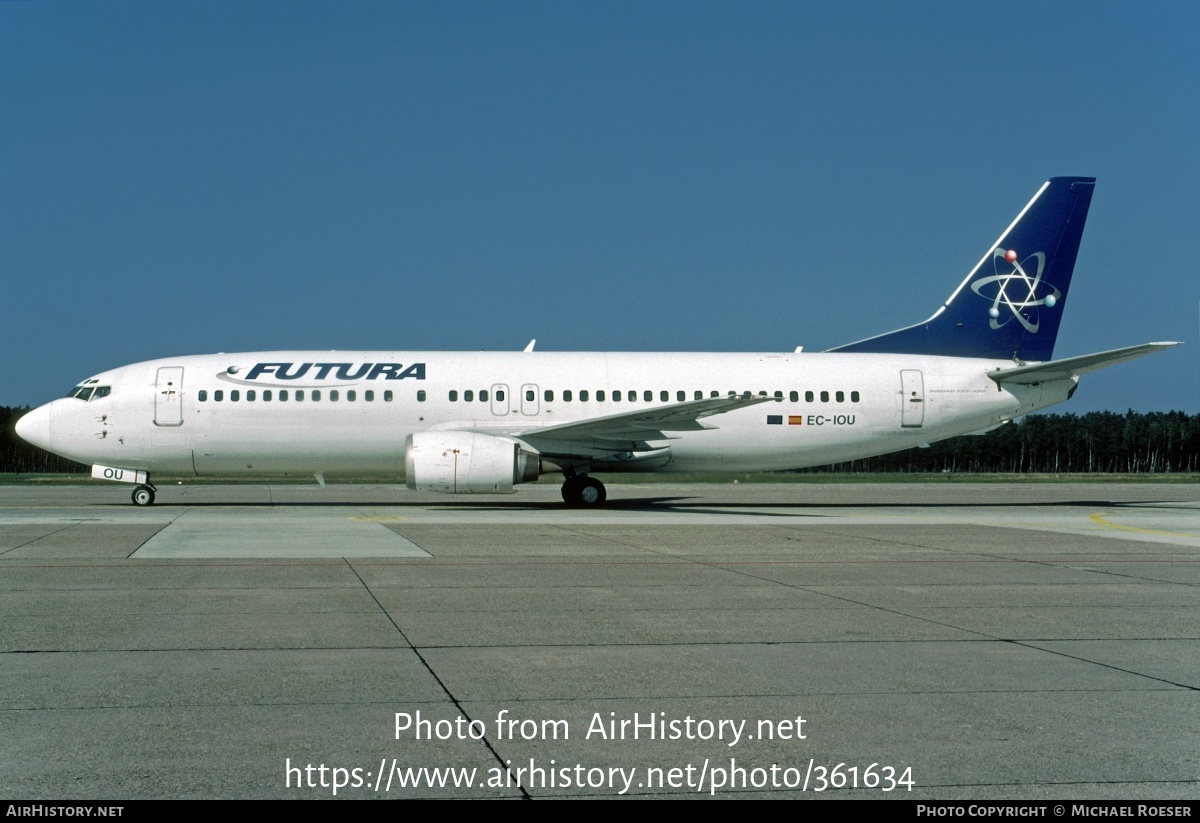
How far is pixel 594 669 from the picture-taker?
7.43 metres

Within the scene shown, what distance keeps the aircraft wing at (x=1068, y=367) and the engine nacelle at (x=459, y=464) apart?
12.0 m

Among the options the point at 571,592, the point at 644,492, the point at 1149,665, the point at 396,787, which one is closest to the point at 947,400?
the point at 644,492

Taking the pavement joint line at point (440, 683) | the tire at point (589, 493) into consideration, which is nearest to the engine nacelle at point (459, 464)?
the tire at point (589, 493)

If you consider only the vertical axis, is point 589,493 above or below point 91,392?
below

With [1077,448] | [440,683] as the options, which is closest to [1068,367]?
[440,683]

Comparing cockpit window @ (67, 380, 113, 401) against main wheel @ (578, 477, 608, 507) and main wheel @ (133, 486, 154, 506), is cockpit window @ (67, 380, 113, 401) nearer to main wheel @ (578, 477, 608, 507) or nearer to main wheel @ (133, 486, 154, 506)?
main wheel @ (133, 486, 154, 506)

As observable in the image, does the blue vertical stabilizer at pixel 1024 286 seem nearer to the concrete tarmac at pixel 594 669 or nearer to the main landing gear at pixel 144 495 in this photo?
the concrete tarmac at pixel 594 669

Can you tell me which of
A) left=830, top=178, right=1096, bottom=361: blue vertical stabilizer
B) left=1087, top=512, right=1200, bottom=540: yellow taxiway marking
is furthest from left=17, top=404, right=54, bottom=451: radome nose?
left=1087, top=512, right=1200, bottom=540: yellow taxiway marking

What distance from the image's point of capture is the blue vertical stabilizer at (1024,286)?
91.4 feet

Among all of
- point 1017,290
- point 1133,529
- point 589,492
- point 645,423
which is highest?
point 1017,290

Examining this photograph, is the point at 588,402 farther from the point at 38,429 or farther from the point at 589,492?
the point at 38,429

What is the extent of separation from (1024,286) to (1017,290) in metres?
0.20

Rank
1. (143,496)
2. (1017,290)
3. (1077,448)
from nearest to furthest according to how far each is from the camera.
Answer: (143,496) < (1017,290) < (1077,448)

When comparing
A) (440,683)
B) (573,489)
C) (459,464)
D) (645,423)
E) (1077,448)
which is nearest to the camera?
(440,683)
